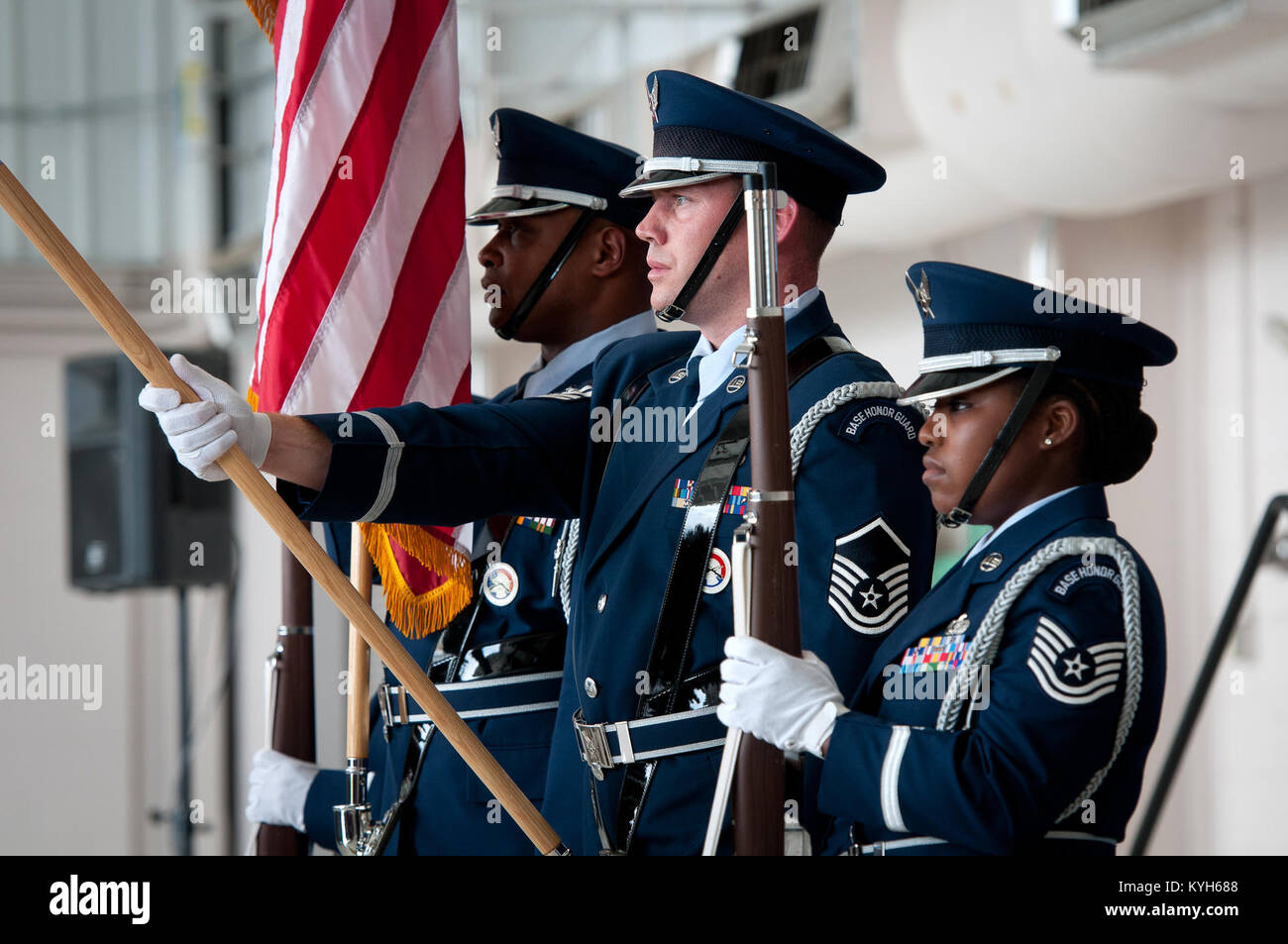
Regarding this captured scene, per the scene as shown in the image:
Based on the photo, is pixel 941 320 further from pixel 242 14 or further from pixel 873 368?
pixel 242 14

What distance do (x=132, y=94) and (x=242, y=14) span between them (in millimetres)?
834

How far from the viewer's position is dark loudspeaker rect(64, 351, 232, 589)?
4.60 meters

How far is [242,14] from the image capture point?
652 centimetres

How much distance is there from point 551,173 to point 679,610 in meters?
0.82

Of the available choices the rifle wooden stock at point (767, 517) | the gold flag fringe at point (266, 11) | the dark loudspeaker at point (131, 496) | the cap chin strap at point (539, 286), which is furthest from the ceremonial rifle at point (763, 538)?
the dark loudspeaker at point (131, 496)

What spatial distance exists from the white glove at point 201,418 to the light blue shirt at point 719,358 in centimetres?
49

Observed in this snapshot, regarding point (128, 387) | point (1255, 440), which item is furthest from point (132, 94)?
point (1255, 440)

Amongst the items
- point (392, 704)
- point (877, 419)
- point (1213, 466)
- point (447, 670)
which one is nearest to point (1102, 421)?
point (877, 419)

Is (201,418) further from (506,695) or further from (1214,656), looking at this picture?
(1214,656)

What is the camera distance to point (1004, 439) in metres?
1.38

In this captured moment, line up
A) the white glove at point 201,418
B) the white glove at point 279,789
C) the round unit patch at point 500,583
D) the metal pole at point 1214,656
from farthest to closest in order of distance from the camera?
the metal pole at point 1214,656 → the white glove at point 279,789 → the round unit patch at point 500,583 → the white glove at point 201,418

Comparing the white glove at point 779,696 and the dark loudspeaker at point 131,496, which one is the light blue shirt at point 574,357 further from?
the dark loudspeaker at point 131,496

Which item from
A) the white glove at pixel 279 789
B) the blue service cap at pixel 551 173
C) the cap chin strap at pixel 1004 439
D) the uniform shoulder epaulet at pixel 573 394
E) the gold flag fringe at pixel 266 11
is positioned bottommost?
the white glove at pixel 279 789

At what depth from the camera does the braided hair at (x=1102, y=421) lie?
1.39m
